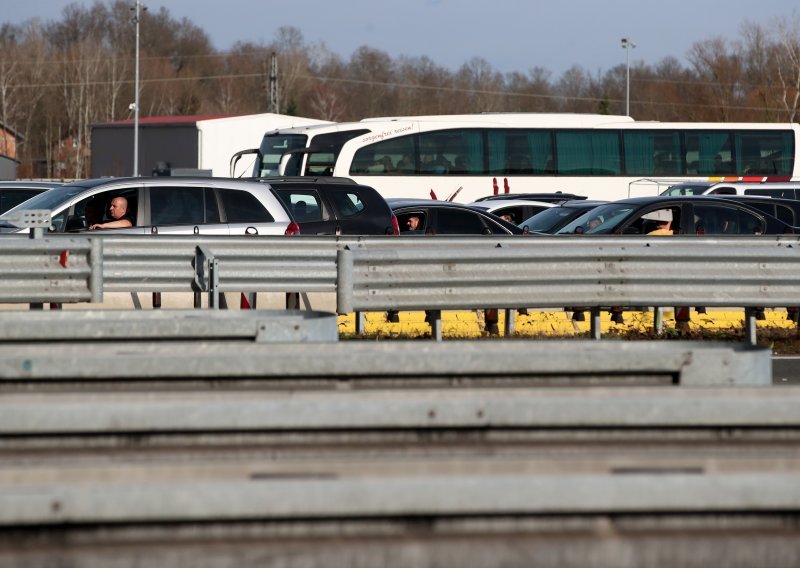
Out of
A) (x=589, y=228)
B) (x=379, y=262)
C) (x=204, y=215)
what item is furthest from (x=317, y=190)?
(x=379, y=262)

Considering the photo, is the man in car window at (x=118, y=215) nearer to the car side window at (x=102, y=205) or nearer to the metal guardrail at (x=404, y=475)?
the car side window at (x=102, y=205)

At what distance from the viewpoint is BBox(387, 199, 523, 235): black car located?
20.1 meters

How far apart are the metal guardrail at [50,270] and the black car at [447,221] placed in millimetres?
8437

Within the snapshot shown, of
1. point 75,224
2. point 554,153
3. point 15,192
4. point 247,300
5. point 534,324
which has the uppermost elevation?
point 554,153

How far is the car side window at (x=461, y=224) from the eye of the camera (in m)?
20.1

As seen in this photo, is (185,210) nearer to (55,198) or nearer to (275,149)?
(55,198)

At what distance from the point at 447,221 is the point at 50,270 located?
9.10 meters

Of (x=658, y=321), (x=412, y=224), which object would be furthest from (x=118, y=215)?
(x=412, y=224)

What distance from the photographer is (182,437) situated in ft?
11.7

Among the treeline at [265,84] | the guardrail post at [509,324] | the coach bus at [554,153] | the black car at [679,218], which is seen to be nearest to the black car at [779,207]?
the black car at [679,218]

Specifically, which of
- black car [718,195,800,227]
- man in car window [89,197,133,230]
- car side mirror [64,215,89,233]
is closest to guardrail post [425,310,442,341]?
car side mirror [64,215,89,233]

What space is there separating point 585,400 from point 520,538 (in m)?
0.55

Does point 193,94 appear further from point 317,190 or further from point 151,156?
point 317,190

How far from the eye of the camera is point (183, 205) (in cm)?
1529
